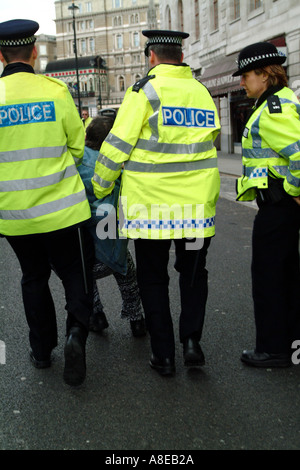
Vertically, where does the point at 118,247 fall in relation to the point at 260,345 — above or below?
above

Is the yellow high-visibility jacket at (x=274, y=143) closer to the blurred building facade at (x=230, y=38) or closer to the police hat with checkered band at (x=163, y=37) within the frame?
the police hat with checkered band at (x=163, y=37)

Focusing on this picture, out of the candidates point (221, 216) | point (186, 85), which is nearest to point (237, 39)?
point (221, 216)

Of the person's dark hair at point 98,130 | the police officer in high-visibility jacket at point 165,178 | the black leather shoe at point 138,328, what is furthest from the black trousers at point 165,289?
the person's dark hair at point 98,130

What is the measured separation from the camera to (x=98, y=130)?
3.57m

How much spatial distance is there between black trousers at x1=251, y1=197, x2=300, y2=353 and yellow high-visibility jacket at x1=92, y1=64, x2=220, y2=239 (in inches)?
14.2

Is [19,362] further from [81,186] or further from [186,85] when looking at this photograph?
[186,85]

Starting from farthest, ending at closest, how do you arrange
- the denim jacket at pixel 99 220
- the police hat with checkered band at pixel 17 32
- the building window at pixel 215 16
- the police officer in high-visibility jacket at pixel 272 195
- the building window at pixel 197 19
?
1. the building window at pixel 197 19
2. the building window at pixel 215 16
3. the denim jacket at pixel 99 220
4. the police officer in high-visibility jacket at pixel 272 195
5. the police hat with checkered band at pixel 17 32

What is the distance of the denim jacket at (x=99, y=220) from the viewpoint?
3.38 meters

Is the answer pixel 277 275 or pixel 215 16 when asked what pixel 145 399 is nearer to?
pixel 277 275

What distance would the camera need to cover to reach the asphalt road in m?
2.49

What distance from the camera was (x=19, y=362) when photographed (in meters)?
A: 3.43

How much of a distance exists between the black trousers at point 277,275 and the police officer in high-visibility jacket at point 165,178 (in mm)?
334

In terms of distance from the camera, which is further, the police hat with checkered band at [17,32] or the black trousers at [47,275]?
the black trousers at [47,275]

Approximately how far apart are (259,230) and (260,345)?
712 mm
